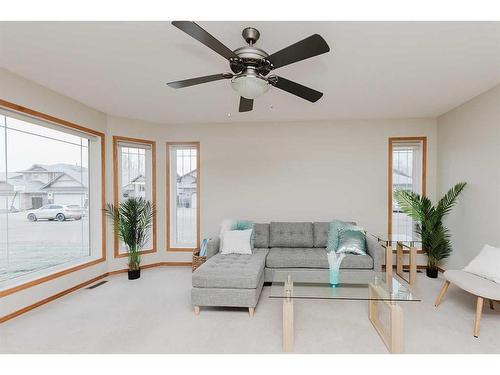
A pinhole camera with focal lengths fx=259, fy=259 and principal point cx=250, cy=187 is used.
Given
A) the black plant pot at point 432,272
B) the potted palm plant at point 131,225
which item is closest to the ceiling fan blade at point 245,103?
the potted palm plant at point 131,225

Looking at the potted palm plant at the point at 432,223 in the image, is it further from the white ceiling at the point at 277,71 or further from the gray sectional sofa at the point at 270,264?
the white ceiling at the point at 277,71

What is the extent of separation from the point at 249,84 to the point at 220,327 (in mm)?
2247

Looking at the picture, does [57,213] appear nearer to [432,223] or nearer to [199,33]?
[199,33]

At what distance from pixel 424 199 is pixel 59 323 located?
496 cm

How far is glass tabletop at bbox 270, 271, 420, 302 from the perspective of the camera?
2.32 m

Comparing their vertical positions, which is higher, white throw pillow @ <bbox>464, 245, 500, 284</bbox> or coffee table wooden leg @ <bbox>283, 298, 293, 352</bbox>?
white throw pillow @ <bbox>464, 245, 500, 284</bbox>

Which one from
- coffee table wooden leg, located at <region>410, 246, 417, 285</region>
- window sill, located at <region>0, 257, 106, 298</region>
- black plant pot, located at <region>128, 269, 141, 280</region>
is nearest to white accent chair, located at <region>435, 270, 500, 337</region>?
coffee table wooden leg, located at <region>410, 246, 417, 285</region>

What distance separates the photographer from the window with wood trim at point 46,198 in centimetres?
285

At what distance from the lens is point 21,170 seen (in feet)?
9.82

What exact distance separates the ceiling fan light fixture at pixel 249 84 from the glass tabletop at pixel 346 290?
1745mm

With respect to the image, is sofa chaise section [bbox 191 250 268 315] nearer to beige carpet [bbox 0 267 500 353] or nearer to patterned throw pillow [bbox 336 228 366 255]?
beige carpet [bbox 0 267 500 353]

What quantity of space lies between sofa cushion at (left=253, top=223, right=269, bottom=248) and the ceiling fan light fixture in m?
2.60

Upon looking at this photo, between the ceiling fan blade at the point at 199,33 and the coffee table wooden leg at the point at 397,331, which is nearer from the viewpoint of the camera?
the ceiling fan blade at the point at 199,33

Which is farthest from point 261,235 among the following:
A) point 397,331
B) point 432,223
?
point 432,223
